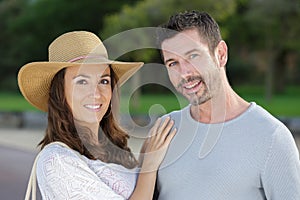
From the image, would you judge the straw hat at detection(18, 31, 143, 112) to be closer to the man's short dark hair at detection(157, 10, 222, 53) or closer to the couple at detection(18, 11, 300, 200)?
the couple at detection(18, 11, 300, 200)

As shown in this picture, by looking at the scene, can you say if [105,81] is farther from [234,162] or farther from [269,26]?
[269,26]

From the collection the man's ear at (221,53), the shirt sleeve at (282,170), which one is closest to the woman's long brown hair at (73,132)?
the man's ear at (221,53)

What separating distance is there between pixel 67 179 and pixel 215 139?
48 centimetres

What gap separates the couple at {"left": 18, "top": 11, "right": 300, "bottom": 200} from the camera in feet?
5.66

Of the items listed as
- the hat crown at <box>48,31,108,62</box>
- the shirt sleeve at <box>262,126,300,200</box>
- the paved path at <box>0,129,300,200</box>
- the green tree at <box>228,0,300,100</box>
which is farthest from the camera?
the green tree at <box>228,0,300,100</box>

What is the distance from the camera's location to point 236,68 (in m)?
32.9

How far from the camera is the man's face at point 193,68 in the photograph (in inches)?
70.1

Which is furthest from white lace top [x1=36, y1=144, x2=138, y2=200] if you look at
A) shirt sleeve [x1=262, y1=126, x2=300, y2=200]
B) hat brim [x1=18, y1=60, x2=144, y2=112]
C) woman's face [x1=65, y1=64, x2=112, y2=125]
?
shirt sleeve [x1=262, y1=126, x2=300, y2=200]

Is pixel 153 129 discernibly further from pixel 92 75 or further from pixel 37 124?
pixel 37 124

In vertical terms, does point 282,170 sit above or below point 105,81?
below

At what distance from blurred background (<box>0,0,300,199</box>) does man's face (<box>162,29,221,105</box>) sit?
313 inches

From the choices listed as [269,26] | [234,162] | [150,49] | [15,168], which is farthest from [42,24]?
[234,162]

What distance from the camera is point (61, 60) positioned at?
6.18ft

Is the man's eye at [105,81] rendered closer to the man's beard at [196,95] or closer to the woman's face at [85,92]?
the woman's face at [85,92]
